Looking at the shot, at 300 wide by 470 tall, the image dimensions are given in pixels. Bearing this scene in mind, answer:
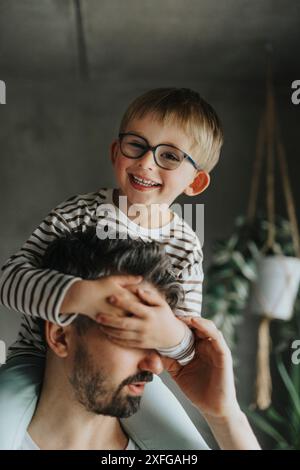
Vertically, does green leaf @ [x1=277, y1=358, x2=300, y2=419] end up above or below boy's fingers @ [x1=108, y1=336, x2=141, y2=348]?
below

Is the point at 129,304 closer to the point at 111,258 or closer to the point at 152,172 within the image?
the point at 111,258

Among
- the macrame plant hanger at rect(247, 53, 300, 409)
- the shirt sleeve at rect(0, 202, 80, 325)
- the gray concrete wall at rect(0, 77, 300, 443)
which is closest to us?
the shirt sleeve at rect(0, 202, 80, 325)

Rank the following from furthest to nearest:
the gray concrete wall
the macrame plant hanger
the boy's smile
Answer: the macrame plant hanger → the gray concrete wall → the boy's smile

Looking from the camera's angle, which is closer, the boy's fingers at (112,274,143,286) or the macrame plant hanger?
the boy's fingers at (112,274,143,286)

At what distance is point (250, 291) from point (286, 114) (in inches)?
18.3

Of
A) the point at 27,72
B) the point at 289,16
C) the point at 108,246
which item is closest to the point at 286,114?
the point at 289,16

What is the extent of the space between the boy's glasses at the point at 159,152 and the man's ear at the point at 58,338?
0.27m

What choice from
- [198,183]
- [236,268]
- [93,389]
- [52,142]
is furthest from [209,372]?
[236,268]

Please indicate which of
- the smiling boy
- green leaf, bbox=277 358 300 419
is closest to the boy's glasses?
the smiling boy

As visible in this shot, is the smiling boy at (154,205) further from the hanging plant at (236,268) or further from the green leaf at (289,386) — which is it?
the green leaf at (289,386)

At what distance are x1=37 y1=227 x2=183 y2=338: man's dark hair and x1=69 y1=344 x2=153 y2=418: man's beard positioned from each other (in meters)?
0.06

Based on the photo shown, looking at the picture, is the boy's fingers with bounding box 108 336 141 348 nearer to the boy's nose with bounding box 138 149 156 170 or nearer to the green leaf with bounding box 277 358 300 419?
the boy's nose with bounding box 138 149 156 170

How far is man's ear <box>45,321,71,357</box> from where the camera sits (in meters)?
0.83

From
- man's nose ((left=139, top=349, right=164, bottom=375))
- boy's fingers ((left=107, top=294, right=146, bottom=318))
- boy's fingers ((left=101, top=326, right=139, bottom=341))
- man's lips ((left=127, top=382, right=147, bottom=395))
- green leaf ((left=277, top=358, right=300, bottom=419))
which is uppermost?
boy's fingers ((left=107, top=294, right=146, bottom=318))
